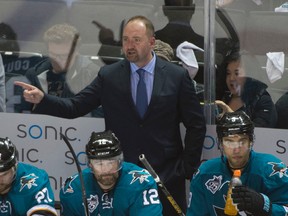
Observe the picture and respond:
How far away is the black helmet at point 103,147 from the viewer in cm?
601

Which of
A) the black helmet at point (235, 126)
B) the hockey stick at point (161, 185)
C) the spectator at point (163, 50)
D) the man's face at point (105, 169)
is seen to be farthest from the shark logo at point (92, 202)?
the spectator at point (163, 50)

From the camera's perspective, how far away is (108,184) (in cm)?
611

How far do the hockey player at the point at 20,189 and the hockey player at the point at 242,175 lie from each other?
0.86 meters

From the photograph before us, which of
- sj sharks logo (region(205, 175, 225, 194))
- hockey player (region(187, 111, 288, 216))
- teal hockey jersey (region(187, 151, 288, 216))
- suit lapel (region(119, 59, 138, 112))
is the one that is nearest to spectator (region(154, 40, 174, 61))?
suit lapel (region(119, 59, 138, 112))

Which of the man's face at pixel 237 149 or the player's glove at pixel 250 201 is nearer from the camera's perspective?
the player's glove at pixel 250 201

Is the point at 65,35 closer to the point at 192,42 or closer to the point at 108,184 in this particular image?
the point at 192,42

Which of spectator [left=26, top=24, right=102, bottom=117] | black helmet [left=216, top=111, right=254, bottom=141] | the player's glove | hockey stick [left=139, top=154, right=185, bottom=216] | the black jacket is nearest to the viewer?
the player's glove

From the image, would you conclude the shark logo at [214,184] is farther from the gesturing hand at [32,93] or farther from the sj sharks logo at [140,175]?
the gesturing hand at [32,93]

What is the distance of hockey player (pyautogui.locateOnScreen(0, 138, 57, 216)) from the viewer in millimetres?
5980

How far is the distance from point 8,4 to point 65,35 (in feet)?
1.63

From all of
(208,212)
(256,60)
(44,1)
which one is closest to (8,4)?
(44,1)

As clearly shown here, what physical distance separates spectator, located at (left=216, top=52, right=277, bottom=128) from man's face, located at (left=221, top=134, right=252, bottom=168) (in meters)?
1.10

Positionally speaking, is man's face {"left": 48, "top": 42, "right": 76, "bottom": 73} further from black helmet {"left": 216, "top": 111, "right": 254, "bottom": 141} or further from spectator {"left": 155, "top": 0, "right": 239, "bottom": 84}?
black helmet {"left": 216, "top": 111, "right": 254, "bottom": 141}

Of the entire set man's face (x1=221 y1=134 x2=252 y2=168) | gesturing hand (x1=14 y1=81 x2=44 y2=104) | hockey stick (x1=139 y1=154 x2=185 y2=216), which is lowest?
hockey stick (x1=139 y1=154 x2=185 y2=216)
